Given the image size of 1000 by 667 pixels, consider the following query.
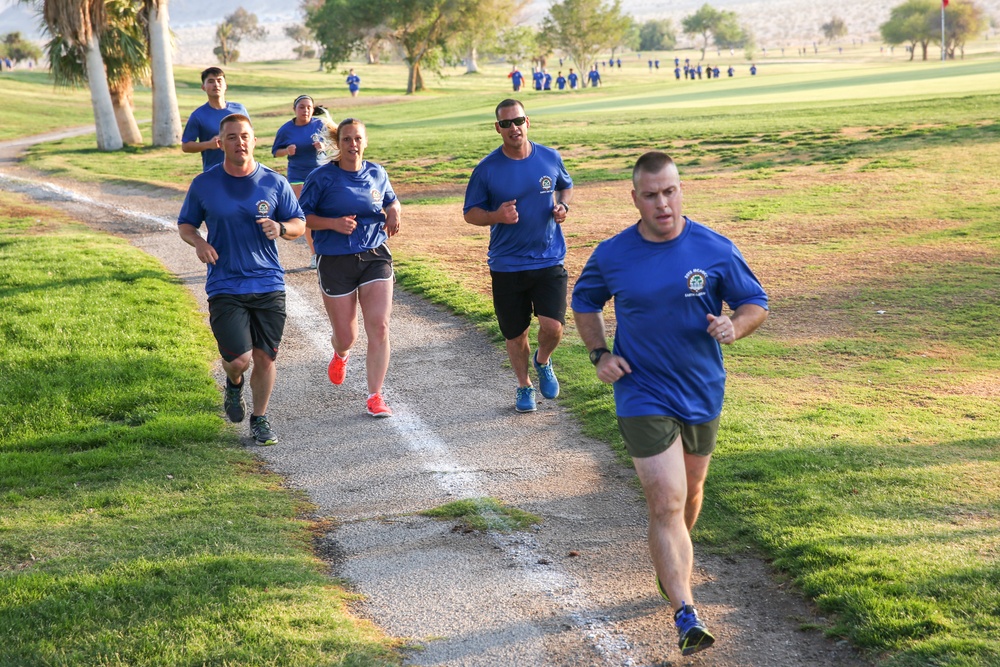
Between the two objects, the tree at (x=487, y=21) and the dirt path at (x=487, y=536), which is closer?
the dirt path at (x=487, y=536)

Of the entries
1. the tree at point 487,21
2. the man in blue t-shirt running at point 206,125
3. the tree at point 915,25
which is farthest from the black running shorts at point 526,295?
the tree at point 915,25

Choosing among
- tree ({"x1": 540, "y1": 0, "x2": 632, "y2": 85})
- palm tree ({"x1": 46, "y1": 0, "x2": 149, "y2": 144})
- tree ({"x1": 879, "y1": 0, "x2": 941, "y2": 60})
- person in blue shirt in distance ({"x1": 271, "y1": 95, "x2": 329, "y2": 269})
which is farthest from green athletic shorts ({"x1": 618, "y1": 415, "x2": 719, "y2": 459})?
tree ({"x1": 879, "y1": 0, "x2": 941, "y2": 60})

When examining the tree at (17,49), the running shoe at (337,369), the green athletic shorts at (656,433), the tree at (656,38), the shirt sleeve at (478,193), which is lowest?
the running shoe at (337,369)

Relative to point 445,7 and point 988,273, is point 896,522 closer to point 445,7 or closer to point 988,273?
point 988,273

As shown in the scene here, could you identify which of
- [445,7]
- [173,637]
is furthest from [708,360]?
[445,7]

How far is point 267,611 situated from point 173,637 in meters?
0.43

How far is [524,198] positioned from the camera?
309 inches

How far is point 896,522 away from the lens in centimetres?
575

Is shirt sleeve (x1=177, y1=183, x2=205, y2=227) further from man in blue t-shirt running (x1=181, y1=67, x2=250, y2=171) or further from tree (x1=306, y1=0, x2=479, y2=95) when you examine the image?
tree (x1=306, y1=0, x2=479, y2=95)

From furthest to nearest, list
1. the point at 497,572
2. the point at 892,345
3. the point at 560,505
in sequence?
the point at 892,345 → the point at 560,505 → the point at 497,572

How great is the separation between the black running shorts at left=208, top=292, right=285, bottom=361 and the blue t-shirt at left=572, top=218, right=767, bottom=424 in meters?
3.40

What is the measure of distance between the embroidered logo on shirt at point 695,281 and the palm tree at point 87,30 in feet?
91.1

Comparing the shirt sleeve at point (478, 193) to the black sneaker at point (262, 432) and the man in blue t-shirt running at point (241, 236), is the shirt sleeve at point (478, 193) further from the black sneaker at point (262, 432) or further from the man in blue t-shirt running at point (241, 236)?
the black sneaker at point (262, 432)

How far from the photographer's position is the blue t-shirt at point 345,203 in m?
8.07
